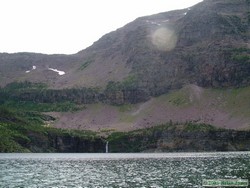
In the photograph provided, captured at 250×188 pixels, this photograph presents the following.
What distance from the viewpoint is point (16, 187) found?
72688mm

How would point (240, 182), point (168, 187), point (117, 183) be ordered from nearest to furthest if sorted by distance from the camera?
point (240, 182), point (168, 187), point (117, 183)

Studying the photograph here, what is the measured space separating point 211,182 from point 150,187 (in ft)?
43.3

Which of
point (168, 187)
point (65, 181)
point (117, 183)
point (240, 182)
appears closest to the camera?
point (240, 182)

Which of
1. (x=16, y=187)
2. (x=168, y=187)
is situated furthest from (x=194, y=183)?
(x=16, y=187)

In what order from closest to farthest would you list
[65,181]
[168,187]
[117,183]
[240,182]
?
[240,182] → [168,187] → [117,183] → [65,181]

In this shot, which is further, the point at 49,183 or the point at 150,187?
the point at 49,183

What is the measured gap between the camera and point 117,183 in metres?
79.1

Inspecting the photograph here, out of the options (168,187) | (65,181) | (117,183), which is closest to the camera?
(168,187)

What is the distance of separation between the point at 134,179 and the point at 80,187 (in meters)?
15.1

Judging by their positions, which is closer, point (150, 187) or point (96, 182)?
point (150, 187)

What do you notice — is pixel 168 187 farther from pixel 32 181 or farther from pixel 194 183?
pixel 32 181

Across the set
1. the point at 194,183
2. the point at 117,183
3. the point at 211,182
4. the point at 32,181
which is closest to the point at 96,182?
the point at 117,183

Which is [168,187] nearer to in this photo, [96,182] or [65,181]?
[96,182]

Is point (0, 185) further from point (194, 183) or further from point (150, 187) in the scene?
point (194, 183)
